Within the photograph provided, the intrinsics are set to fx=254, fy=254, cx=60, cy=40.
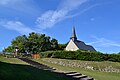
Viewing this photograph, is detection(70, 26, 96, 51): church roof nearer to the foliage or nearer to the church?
the church

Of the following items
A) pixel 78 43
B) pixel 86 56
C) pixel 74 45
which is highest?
pixel 78 43

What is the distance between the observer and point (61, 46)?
10062 centimetres

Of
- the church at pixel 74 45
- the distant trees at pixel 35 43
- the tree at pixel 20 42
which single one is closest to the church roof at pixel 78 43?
the church at pixel 74 45

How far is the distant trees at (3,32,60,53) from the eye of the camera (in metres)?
83.5

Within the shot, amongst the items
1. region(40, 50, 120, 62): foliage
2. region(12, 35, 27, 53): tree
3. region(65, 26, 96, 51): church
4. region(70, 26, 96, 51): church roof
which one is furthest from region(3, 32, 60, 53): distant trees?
region(40, 50, 120, 62): foliage

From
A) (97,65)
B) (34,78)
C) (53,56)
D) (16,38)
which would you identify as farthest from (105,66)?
(16,38)

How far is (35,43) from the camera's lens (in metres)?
84.2

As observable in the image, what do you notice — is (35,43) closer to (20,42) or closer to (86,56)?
(20,42)

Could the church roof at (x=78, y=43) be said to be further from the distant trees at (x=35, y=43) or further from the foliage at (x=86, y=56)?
the foliage at (x=86, y=56)

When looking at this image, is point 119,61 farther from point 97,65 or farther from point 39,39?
point 39,39

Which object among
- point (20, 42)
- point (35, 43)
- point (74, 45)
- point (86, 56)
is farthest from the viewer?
point (74, 45)

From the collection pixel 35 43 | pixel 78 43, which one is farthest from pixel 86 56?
pixel 78 43

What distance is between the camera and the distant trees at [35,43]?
83.5 metres

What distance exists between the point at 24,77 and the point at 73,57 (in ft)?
95.0
